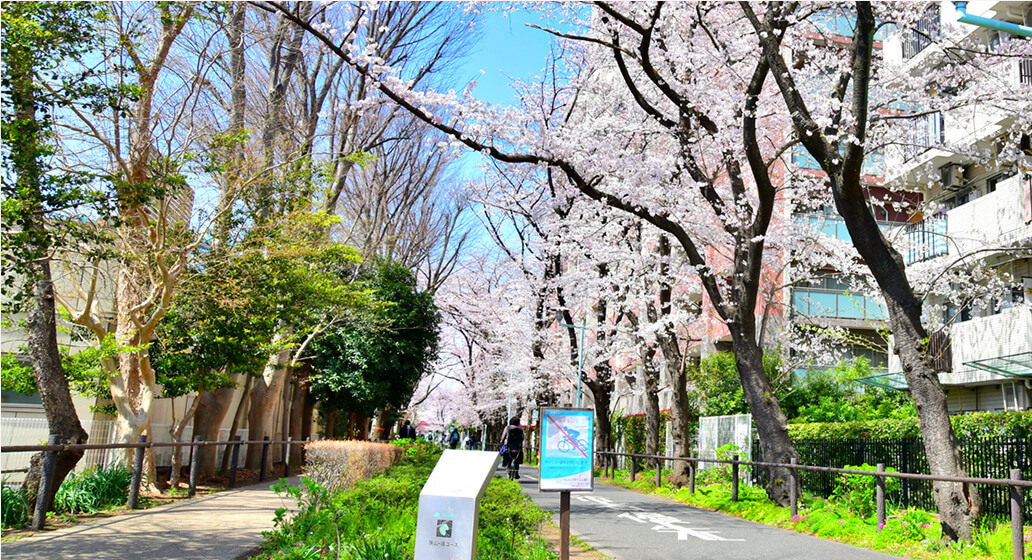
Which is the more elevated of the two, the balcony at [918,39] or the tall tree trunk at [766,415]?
the balcony at [918,39]

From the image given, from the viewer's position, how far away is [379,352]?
25.9 metres

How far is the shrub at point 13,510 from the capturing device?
8828 millimetres

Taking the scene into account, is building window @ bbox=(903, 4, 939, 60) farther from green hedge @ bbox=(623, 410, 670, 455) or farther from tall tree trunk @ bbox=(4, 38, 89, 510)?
tall tree trunk @ bbox=(4, 38, 89, 510)

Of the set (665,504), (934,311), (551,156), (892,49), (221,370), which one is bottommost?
(665,504)

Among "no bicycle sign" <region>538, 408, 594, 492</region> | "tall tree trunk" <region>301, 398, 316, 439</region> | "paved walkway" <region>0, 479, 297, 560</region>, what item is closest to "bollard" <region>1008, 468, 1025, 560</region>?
"no bicycle sign" <region>538, 408, 594, 492</region>

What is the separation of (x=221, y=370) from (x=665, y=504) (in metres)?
9.13

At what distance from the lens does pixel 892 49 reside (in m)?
23.0

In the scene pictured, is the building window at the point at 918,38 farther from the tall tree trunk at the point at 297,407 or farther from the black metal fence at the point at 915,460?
the tall tree trunk at the point at 297,407

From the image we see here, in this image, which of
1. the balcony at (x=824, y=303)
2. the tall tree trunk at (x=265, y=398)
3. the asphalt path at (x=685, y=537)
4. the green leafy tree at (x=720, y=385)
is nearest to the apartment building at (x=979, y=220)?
the green leafy tree at (x=720, y=385)

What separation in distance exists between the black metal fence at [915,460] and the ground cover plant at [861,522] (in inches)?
19.9

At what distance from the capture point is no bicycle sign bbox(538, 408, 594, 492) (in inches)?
265

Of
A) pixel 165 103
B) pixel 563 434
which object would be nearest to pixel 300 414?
pixel 165 103

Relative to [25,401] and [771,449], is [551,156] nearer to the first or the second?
[771,449]

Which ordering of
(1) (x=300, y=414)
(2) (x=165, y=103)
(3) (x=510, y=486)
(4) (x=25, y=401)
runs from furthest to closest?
(1) (x=300, y=414) → (4) (x=25, y=401) → (2) (x=165, y=103) → (3) (x=510, y=486)
